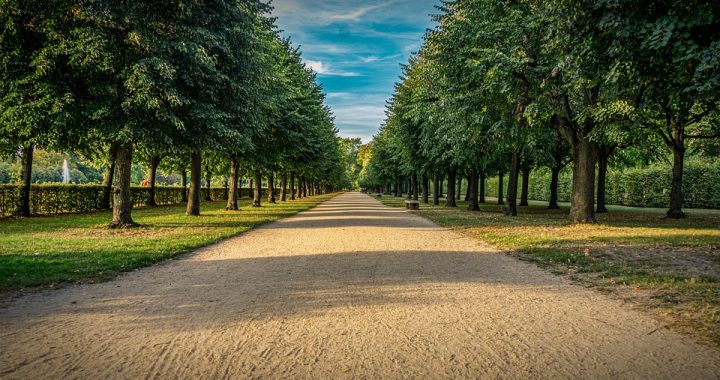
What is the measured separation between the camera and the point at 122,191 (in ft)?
44.7

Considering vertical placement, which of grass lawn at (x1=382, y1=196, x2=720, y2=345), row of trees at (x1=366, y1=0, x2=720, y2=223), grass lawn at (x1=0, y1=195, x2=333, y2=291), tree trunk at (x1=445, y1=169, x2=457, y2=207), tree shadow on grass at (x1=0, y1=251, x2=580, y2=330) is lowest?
grass lawn at (x1=0, y1=195, x2=333, y2=291)

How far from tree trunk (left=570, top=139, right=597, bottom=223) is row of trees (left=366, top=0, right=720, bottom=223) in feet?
0.12

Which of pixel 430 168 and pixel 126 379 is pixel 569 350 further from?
pixel 430 168

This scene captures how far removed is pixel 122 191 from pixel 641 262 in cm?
1433

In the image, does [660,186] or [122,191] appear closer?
[122,191]

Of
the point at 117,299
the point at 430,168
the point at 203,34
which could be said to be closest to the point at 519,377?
the point at 117,299

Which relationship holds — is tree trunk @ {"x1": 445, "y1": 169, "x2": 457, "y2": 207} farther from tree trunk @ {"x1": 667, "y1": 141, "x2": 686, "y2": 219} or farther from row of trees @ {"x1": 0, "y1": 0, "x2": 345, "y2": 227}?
row of trees @ {"x1": 0, "y1": 0, "x2": 345, "y2": 227}

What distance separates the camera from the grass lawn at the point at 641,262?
4898 millimetres

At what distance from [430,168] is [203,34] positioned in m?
19.2

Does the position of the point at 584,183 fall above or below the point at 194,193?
above

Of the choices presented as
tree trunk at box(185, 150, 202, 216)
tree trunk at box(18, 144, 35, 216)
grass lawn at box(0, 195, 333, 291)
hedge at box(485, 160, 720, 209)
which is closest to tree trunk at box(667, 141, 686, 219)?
hedge at box(485, 160, 720, 209)

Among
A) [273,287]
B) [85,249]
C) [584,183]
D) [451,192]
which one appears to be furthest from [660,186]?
[85,249]

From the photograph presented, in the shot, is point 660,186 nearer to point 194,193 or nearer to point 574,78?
point 574,78

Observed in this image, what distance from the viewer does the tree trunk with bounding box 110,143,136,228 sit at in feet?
44.0
